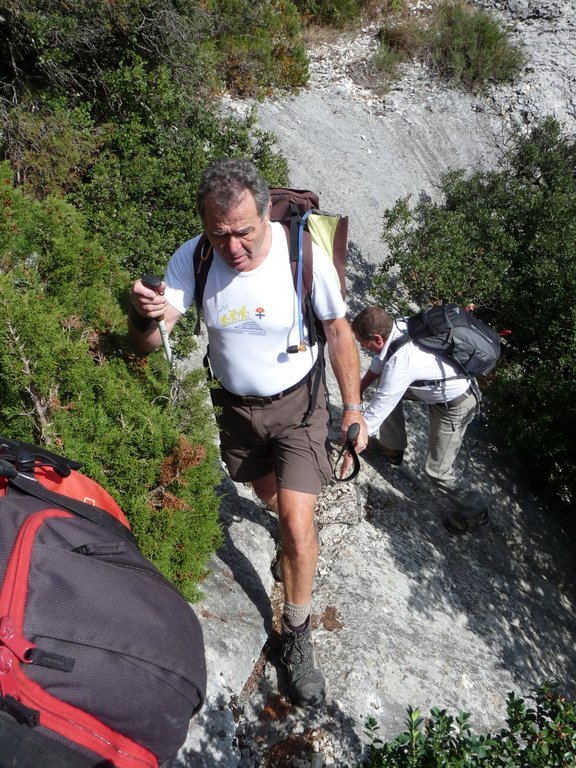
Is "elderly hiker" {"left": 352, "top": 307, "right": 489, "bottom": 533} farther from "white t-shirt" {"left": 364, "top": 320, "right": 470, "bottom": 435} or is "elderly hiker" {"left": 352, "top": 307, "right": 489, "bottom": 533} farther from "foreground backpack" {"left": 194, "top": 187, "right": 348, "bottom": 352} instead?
"foreground backpack" {"left": 194, "top": 187, "right": 348, "bottom": 352}

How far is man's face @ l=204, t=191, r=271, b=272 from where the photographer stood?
2.64 metres

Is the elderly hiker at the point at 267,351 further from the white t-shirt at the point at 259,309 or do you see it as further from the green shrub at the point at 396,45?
the green shrub at the point at 396,45

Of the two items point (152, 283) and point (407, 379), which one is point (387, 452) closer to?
point (407, 379)

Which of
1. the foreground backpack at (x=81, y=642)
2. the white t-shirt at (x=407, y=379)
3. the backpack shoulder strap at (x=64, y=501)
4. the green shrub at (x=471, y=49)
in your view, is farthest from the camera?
the green shrub at (x=471, y=49)

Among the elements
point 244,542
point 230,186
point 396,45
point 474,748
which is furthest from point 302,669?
point 396,45

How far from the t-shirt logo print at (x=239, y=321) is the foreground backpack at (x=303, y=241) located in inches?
6.9

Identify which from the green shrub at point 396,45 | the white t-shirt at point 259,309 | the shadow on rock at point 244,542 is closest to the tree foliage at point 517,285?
the shadow on rock at point 244,542

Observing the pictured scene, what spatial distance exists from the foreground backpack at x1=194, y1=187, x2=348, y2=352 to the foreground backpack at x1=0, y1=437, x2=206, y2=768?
1.37 meters

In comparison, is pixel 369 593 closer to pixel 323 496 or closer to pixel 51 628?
pixel 323 496

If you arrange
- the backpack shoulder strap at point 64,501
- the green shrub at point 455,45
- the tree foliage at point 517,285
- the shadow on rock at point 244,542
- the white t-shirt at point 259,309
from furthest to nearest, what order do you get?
1. the green shrub at point 455,45
2. the tree foliage at point 517,285
3. the shadow on rock at point 244,542
4. the white t-shirt at point 259,309
5. the backpack shoulder strap at point 64,501

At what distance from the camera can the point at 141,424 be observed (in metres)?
2.64

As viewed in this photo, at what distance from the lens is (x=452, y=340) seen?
176 inches

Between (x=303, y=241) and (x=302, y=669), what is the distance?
7.61ft

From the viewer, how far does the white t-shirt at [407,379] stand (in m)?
4.43
